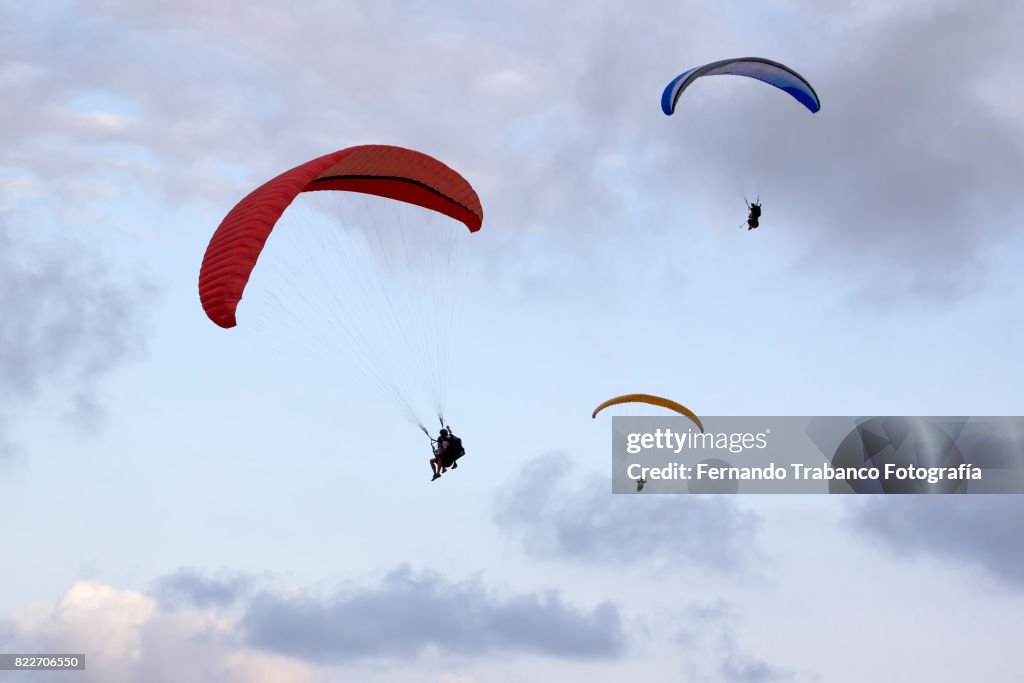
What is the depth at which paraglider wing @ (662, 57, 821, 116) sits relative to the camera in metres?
34.9

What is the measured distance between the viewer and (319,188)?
105 ft

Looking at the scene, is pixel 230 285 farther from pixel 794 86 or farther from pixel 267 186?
pixel 794 86

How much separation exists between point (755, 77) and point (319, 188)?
1273 cm

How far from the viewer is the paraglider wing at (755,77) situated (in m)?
34.9

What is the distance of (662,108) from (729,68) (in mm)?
2724

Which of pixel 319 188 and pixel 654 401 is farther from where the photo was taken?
pixel 654 401

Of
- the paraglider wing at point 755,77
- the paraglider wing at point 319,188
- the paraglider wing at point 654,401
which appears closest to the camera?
the paraglider wing at point 319,188

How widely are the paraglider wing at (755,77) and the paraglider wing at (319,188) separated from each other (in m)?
5.50

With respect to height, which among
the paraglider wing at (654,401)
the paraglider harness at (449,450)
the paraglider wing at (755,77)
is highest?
the paraglider wing at (755,77)

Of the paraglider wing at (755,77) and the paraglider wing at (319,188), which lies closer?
the paraglider wing at (319,188)

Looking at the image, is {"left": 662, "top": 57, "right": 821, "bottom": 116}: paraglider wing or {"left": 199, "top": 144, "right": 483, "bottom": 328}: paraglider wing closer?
{"left": 199, "top": 144, "right": 483, "bottom": 328}: paraglider wing

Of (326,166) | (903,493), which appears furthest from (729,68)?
(903,493)

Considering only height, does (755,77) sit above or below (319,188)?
above

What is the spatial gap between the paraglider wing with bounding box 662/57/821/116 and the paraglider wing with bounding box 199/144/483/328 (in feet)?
18.0
